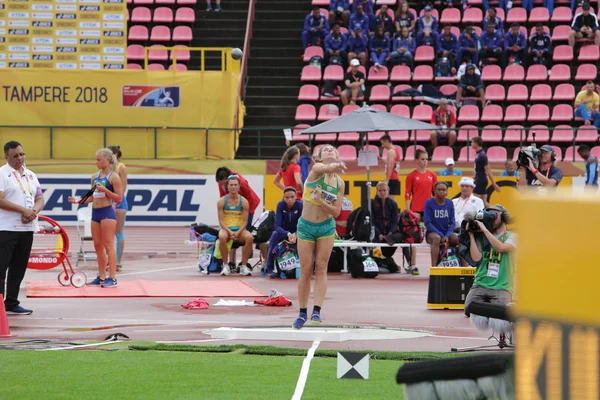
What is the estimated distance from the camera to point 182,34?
33.1 m

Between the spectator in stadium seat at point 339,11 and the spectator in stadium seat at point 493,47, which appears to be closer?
the spectator in stadium seat at point 493,47

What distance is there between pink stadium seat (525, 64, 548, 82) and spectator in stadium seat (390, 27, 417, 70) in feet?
10.6

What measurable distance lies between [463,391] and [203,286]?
37.6ft

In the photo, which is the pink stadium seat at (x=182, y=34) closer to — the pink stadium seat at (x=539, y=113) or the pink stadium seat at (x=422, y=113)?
the pink stadium seat at (x=422, y=113)

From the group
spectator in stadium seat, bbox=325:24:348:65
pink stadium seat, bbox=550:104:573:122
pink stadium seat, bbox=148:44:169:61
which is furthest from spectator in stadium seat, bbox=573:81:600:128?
pink stadium seat, bbox=148:44:169:61

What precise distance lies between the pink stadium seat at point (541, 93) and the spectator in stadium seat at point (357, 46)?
469 cm

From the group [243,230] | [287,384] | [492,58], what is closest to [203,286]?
[243,230]

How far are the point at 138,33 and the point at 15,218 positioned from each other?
2143cm

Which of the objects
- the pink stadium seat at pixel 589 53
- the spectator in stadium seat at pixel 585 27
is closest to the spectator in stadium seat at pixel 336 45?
the spectator in stadium seat at pixel 585 27

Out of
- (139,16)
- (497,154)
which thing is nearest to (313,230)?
(497,154)

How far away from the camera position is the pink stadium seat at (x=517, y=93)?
30.9 m

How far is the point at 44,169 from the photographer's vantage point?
89.6ft

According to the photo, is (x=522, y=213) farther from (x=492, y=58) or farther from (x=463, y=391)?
(x=492, y=58)

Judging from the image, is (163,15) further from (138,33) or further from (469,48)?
(469,48)
